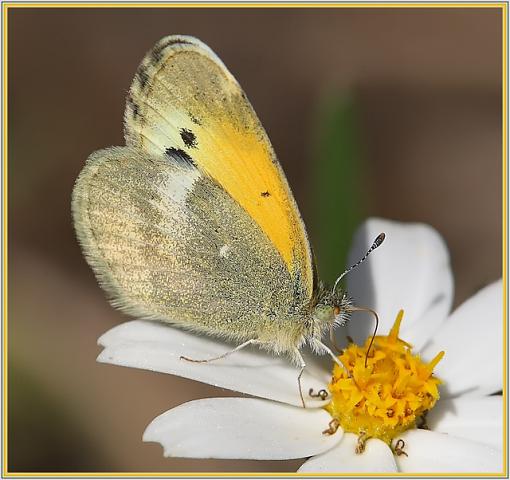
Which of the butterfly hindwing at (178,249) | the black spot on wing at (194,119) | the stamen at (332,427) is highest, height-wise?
the black spot on wing at (194,119)

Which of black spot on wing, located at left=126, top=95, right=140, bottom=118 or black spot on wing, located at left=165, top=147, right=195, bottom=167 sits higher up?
black spot on wing, located at left=126, top=95, right=140, bottom=118

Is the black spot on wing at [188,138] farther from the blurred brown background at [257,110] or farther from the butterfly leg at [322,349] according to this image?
the blurred brown background at [257,110]

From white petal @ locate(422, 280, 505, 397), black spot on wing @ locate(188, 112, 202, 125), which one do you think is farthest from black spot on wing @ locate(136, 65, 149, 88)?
white petal @ locate(422, 280, 505, 397)

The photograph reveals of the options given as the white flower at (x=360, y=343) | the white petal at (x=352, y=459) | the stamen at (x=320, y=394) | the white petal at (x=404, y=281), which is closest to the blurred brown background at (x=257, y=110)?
the white petal at (x=404, y=281)

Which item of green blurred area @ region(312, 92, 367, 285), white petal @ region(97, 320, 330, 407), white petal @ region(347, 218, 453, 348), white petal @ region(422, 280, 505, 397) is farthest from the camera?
green blurred area @ region(312, 92, 367, 285)

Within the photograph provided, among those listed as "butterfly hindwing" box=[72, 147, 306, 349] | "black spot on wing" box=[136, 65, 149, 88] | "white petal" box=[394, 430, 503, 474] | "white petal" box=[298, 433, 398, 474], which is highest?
"black spot on wing" box=[136, 65, 149, 88]

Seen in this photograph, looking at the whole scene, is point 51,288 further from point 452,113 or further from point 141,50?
point 452,113

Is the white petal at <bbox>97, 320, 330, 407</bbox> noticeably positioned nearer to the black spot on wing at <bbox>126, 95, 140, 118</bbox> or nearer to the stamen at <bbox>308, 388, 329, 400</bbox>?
the stamen at <bbox>308, 388, 329, 400</bbox>
